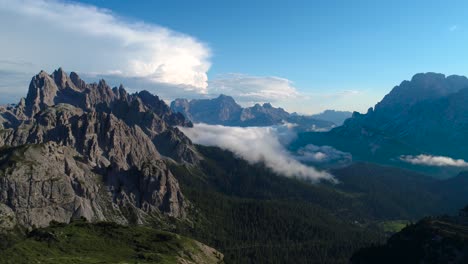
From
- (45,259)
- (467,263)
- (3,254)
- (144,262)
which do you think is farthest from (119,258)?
(467,263)

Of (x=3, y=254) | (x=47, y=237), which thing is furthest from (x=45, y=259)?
(x=47, y=237)

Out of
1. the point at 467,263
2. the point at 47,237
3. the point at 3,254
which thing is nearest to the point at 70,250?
the point at 47,237

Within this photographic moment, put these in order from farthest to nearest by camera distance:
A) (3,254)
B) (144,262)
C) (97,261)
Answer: (144,262)
(97,261)
(3,254)

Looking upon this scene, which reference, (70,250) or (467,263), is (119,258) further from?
(467,263)

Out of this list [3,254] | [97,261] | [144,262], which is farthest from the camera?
[144,262]

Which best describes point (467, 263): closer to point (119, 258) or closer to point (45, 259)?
point (119, 258)

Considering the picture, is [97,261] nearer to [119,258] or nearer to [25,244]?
[119,258]

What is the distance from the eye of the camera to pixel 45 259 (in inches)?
6535

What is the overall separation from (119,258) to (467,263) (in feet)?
549

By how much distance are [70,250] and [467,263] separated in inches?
7475

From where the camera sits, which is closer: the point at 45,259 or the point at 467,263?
the point at 45,259

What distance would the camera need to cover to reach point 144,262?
192 metres

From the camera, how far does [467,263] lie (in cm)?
19825

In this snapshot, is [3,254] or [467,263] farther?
[467,263]
